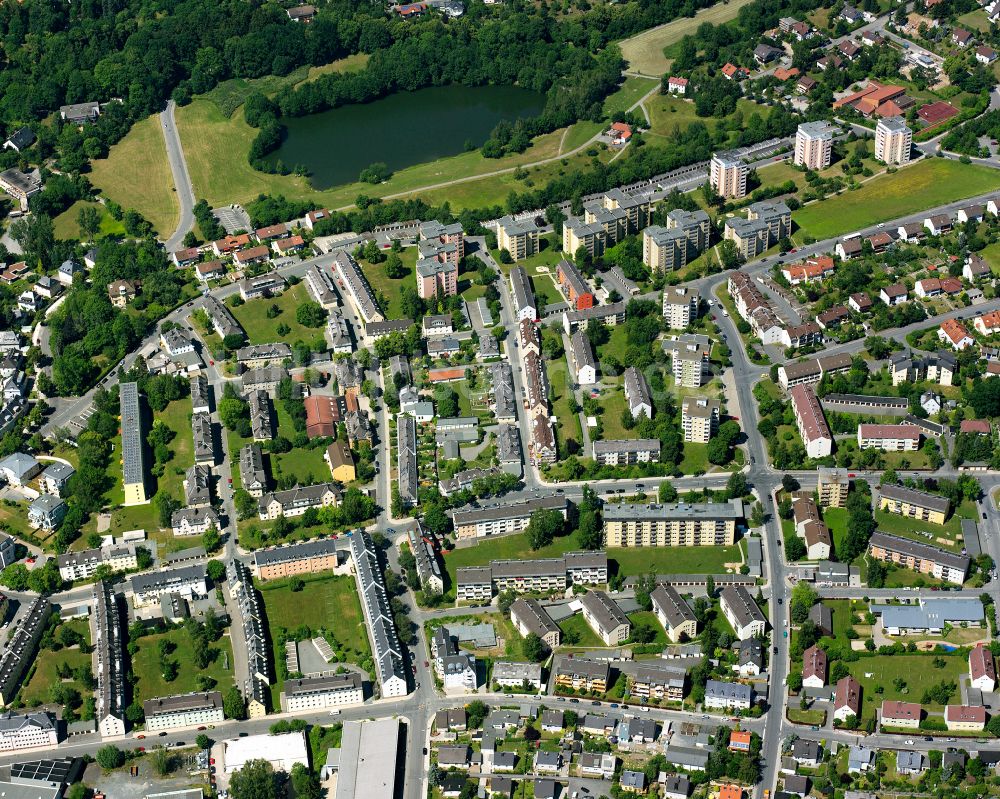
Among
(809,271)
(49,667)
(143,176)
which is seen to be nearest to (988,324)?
(809,271)

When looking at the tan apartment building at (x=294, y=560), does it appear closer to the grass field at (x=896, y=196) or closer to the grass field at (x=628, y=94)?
the grass field at (x=896, y=196)

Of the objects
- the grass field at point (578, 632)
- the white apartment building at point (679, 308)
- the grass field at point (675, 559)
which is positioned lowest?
the grass field at point (578, 632)

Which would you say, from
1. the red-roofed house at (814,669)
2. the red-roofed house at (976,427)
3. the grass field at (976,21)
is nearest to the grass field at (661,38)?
Answer: the grass field at (976,21)

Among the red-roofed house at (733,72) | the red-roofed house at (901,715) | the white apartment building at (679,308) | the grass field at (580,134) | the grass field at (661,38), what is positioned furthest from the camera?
the grass field at (661,38)

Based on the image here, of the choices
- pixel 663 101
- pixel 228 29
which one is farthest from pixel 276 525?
pixel 228 29

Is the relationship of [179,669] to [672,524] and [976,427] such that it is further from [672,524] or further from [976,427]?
[976,427]

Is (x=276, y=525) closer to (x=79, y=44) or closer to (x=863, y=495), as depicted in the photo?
(x=863, y=495)
